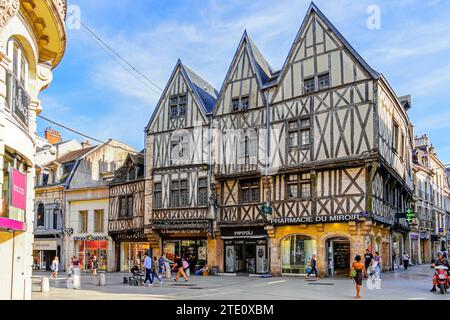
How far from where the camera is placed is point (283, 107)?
22031 millimetres

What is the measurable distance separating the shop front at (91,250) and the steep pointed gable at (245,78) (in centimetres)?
1107

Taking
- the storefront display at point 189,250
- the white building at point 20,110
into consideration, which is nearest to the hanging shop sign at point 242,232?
the storefront display at point 189,250

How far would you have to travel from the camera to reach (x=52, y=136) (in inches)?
1428

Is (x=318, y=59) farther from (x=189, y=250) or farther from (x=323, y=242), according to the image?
(x=189, y=250)

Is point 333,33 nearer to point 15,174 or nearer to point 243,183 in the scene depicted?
point 243,183

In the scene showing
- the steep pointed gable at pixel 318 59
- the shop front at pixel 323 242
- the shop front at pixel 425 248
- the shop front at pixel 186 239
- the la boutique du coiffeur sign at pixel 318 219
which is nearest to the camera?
the la boutique du coiffeur sign at pixel 318 219

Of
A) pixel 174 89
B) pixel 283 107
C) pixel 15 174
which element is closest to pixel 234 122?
pixel 283 107

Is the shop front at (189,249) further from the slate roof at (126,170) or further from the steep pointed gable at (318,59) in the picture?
the steep pointed gable at (318,59)

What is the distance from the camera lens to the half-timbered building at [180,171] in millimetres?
24125

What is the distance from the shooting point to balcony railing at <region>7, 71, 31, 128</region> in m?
8.58

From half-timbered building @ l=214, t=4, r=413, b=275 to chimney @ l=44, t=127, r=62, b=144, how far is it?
17.0 m
